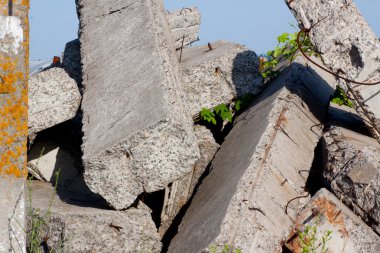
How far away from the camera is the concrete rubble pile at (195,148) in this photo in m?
4.39

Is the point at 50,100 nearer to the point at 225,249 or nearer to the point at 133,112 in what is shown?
the point at 133,112

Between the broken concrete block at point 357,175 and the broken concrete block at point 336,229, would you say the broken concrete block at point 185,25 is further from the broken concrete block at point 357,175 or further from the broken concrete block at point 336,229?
the broken concrete block at point 336,229

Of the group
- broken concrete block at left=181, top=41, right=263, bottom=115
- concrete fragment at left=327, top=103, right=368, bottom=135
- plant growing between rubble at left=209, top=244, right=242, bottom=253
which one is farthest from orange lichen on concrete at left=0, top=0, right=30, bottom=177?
concrete fragment at left=327, top=103, right=368, bottom=135

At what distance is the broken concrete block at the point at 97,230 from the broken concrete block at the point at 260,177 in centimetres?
21

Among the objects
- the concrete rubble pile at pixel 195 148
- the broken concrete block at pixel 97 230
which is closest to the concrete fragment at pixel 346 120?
the concrete rubble pile at pixel 195 148

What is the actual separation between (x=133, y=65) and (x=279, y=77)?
6.10 feet

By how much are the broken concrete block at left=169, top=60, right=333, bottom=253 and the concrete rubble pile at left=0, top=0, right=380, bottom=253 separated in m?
0.01

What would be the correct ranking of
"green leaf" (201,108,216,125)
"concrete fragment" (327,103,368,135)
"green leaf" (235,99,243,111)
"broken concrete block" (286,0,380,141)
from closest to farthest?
"broken concrete block" (286,0,380,141) < "concrete fragment" (327,103,368,135) < "green leaf" (201,108,216,125) < "green leaf" (235,99,243,111)

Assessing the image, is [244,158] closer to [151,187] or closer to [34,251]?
[151,187]

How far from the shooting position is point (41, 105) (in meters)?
5.74

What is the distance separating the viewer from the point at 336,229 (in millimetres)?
4352

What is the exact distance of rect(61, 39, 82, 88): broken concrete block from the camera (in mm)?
6820

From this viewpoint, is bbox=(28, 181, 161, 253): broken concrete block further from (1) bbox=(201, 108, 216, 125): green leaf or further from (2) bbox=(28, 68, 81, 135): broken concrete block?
(1) bbox=(201, 108, 216, 125): green leaf

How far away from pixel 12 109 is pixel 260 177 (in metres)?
1.60
